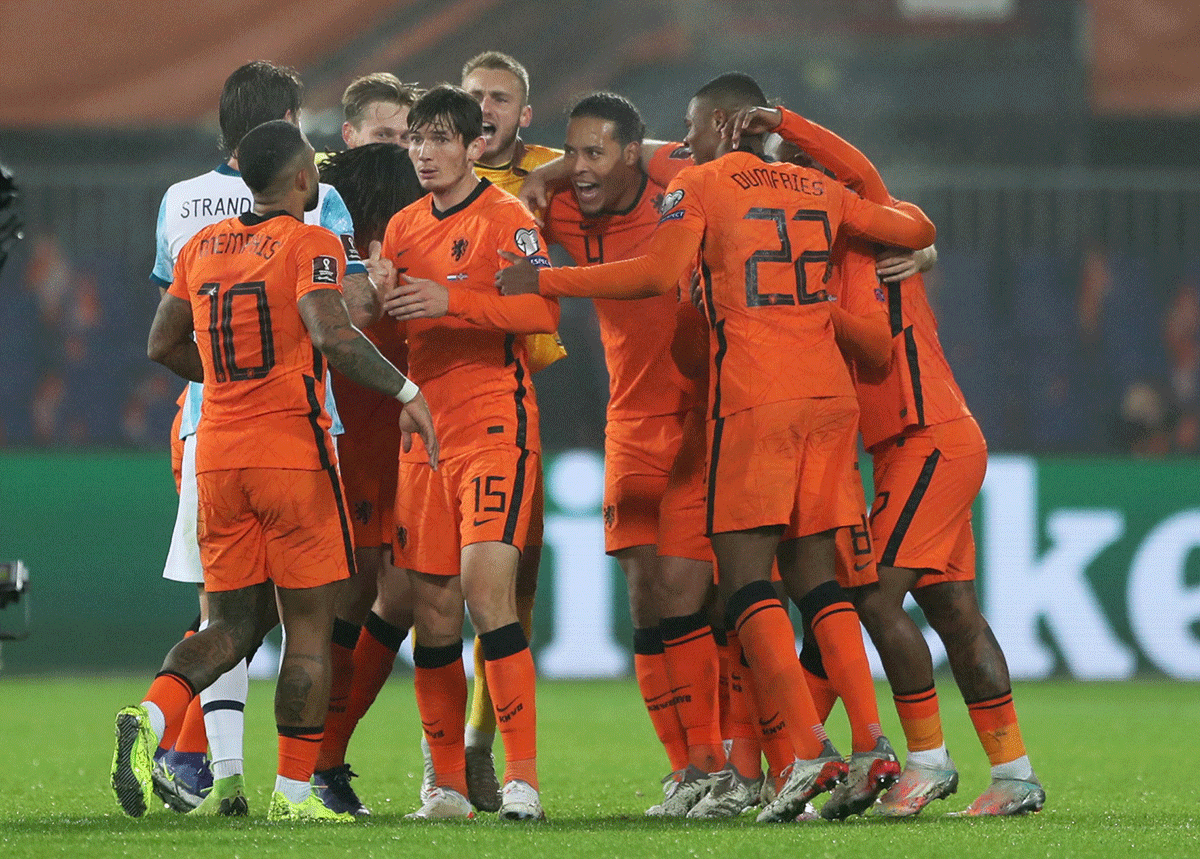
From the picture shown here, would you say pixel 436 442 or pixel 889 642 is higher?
pixel 436 442

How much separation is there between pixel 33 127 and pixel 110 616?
4184mm

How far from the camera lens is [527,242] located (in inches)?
233

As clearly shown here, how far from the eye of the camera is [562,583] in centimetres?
1207

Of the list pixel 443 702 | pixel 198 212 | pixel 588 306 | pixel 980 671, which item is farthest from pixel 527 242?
pixel 588 306

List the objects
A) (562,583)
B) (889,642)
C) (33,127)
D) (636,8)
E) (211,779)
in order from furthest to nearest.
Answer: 1. (636,8)
2. (33,127)
3. (562,583)
4. (211,779)
5. (889,642)

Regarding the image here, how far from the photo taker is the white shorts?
630 cm

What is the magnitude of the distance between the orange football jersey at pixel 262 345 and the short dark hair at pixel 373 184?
101 cm

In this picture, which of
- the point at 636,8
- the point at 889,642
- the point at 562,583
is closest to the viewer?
the point at 889,642

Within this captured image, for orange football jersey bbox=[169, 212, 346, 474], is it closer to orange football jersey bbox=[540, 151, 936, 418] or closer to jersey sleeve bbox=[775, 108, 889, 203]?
orange football jersey bbox=[540, 151, 936, 418]

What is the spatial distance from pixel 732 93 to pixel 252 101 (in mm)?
1708

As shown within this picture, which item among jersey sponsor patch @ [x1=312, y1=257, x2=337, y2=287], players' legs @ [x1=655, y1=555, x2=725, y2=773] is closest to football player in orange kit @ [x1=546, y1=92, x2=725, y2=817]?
players' legs @ [x1=655, y1=555, x2=725, y2=773]

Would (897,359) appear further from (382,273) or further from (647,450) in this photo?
(382,273)

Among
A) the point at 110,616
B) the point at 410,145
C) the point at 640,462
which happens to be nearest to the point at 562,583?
the point at 110,616

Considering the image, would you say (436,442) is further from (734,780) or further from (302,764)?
(734,780)
